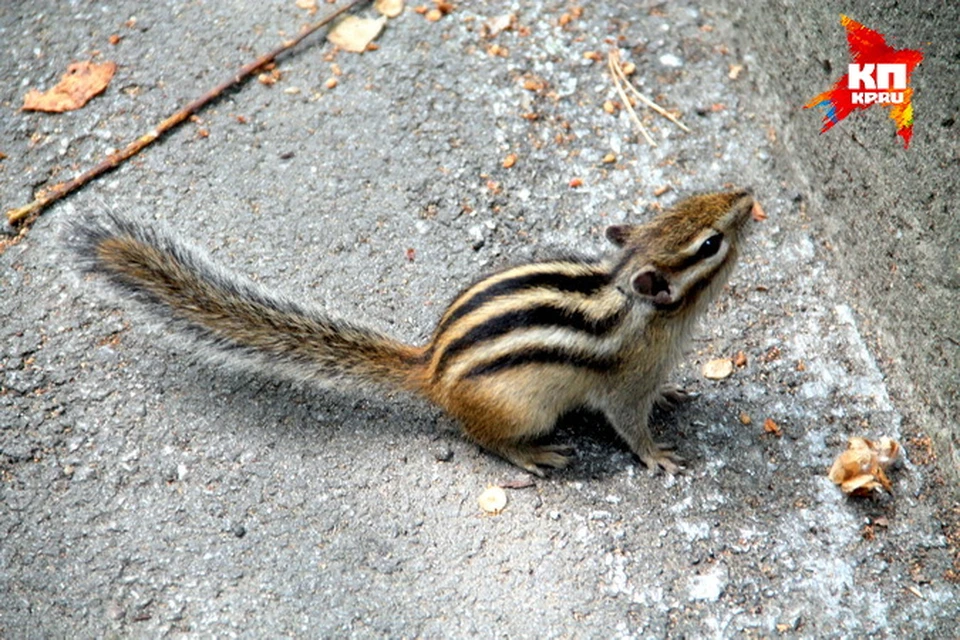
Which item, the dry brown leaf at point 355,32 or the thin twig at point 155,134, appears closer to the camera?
the thin twig at point 155,134

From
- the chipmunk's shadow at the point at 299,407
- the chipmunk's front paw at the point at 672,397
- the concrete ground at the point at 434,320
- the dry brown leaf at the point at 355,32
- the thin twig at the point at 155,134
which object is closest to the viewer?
the concrete ground at the point at 434,320

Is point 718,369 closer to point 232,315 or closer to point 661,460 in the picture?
point 661,460

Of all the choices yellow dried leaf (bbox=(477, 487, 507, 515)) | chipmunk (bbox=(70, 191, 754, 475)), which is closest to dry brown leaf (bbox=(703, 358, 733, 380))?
chipmunk (bbox=(70, 191, 754, 475))

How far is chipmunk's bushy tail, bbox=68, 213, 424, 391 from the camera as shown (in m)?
3.15

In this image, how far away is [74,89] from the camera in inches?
164

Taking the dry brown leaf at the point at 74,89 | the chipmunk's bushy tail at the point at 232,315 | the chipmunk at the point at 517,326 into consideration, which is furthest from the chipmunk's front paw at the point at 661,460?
the dry brown leaf at the point at 74,89

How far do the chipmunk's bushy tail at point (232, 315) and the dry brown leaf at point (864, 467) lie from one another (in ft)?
4.77

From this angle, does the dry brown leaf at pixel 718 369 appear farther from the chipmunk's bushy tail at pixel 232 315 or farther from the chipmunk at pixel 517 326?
the chipmunk's bushy tail at pixel 232 315

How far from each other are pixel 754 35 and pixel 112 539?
10.8 ft

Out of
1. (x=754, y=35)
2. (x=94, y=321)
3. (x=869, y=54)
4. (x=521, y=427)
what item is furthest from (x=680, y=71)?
(x=94, y=321)

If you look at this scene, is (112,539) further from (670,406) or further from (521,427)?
(670,406)

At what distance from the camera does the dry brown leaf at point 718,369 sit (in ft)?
11.5

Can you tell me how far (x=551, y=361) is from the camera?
119 inches

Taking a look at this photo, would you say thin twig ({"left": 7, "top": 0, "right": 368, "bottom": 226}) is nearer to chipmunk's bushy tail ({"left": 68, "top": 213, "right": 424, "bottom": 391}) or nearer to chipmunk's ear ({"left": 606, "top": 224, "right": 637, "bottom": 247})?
chipmunk's bushy tail ({"left": 68, "top": 213, "right": 424, "bottom": 391})
